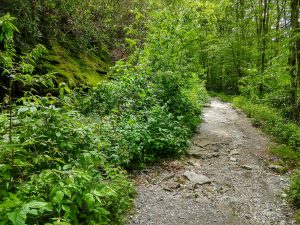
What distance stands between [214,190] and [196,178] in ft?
1.73

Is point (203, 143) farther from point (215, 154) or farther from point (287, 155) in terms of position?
point (287, 155)

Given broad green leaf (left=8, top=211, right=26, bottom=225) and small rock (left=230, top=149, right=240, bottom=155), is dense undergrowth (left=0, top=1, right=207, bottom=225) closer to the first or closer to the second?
broad green leaf (left=8, top=211, right=26, bottom=225)

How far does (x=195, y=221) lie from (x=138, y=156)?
7.19 ft

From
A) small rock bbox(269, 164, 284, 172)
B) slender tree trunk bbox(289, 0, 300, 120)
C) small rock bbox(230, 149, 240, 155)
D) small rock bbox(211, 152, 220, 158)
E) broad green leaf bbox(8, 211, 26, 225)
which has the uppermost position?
slender tree trunk bbox(289, 0, 300, 120)

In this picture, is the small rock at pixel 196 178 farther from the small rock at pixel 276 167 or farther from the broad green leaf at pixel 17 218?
the broad green leaf at pixel 17 218

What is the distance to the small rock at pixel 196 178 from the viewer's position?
229 inches

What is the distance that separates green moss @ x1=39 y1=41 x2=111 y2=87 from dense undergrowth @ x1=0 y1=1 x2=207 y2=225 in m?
0.81

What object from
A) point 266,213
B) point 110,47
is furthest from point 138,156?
point 110,47

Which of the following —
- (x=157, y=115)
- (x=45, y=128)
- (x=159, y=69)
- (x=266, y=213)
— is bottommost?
(x=266, y=213)

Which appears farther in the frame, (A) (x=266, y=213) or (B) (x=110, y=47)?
(B) (x=110, y=47)

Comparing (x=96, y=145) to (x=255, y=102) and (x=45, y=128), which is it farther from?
(x=255, y=102)

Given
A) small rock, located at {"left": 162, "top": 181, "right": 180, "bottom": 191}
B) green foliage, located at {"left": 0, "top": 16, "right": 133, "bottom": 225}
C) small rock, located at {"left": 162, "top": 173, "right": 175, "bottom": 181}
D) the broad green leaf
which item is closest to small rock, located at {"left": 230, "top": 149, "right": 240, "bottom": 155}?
small rock, located at {"left": 162, "top": 173, "right": 175, "bottom": 181}

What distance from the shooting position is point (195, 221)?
4.43 meters

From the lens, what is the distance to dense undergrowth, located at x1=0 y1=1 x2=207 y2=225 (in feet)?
8.86
